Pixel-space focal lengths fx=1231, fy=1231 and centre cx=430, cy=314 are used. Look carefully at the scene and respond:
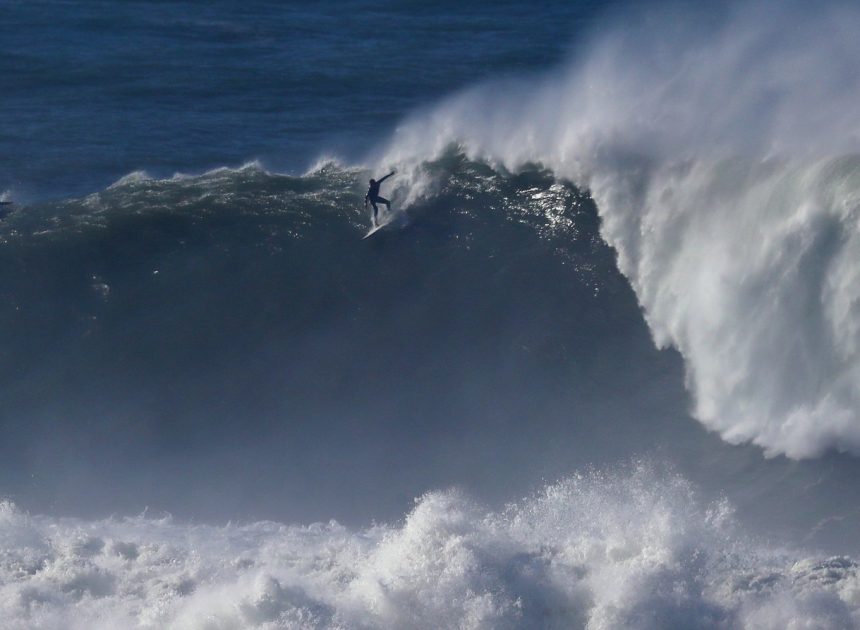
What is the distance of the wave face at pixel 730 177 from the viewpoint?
17688 millimetres

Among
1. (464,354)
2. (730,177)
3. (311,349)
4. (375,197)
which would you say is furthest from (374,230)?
(730,177)

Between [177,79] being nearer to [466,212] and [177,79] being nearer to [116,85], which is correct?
[116,85]

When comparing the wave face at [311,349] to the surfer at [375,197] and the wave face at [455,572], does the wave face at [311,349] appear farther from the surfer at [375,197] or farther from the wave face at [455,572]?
the wave face at [455,572]

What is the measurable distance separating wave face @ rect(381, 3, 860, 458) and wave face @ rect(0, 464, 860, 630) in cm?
229

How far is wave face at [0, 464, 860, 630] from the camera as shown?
1424cm

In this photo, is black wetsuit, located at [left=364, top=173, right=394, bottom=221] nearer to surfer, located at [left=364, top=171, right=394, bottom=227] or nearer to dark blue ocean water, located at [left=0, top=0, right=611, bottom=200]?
surfer, located at [left=364, top=171, right=394, bottom=227]

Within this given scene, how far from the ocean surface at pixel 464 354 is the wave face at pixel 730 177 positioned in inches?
2.5

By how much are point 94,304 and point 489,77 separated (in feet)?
40.4

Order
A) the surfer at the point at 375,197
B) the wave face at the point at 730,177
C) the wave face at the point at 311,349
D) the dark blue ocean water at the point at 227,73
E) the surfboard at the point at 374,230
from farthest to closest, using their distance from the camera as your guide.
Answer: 1. the dark blue ocean water at the point at 227,73
2. the surfboard at the point at 374,230
3. the surfer at the point at 375,197
4. the wave face at the point at 311,349
5. the wave face at the point at 730,177

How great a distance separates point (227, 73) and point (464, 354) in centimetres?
1466

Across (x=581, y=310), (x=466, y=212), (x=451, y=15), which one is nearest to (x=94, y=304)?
(x=466, y=212)

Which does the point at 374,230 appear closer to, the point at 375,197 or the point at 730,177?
the point at 375,197

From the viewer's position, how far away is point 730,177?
2022cm

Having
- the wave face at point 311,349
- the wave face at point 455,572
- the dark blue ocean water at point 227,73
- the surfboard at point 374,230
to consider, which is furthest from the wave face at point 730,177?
the dark blue ocean water at point 227,73
